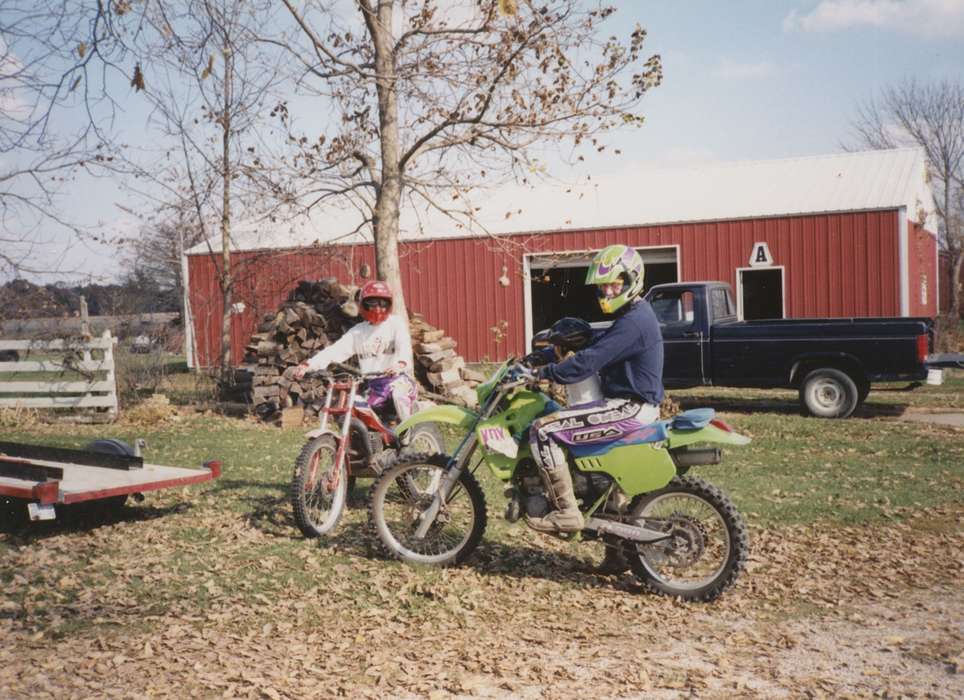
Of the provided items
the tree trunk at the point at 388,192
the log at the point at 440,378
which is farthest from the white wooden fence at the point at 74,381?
the log at the point at 440,378

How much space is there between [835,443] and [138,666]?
8782mm

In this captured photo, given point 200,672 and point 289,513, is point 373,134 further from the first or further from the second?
point 200,672

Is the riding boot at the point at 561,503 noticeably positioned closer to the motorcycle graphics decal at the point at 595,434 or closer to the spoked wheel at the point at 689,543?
the motorcycle graphics decal at the point at 595,434

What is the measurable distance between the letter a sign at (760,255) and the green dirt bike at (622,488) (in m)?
16.3

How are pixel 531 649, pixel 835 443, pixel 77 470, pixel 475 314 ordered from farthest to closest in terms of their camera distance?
1. pixel 475 314
2. pixel 835 443
3. pixel 77 470
4. pixel 531 649

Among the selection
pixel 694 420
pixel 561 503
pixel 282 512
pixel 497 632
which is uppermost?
pixel 694 420

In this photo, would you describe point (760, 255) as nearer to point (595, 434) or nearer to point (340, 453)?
point (340, 453)

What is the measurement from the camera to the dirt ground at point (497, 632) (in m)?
4.11

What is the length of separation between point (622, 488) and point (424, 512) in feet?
4.33

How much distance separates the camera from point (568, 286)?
27.4m

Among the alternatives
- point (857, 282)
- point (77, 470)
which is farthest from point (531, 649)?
point (857, 282)

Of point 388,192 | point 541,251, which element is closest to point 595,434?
point 388,192

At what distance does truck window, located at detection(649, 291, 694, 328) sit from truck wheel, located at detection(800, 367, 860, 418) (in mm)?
1987

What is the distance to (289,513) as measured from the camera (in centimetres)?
→ 745
